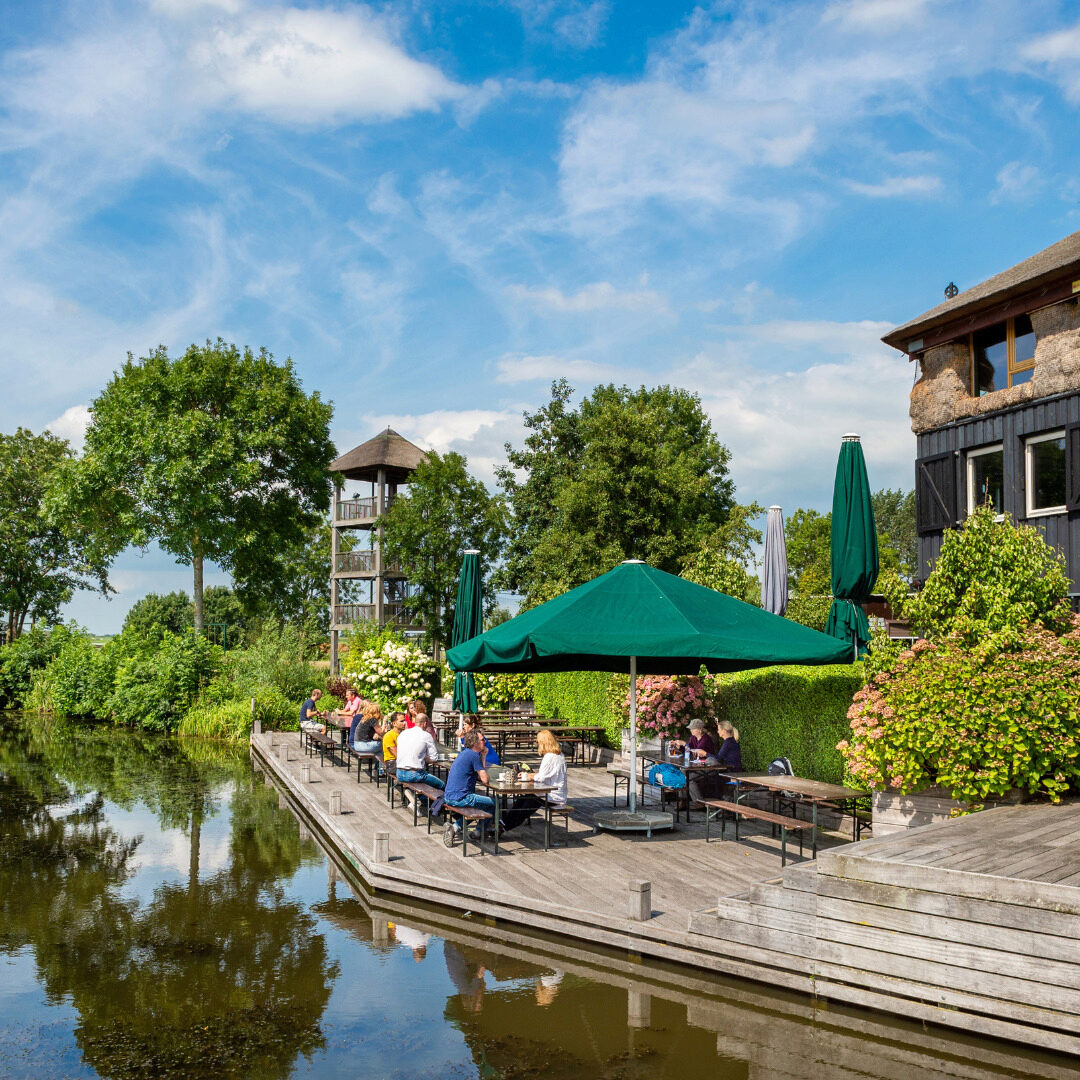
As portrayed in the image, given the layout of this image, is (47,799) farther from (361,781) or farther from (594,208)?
(594,208)

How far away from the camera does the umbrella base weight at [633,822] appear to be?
11.1m

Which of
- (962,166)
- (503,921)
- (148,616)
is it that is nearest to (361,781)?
(503,921)

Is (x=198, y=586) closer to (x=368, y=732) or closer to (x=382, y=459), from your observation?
(x=382, y=459)

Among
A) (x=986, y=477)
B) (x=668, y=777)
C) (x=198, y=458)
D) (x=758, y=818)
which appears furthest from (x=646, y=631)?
(x=198, y=458)

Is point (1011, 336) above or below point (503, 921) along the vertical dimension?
above

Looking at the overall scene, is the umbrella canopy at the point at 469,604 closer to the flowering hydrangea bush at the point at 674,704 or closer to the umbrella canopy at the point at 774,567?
the flowering hydrangea bush at the point at 674,704

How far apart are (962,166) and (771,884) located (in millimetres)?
9859

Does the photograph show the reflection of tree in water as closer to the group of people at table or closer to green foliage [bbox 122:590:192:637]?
the group of people at table

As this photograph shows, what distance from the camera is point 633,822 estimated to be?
1120 cm

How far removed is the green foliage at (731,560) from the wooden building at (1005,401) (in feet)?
13.5

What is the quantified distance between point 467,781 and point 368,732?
5.98 metres

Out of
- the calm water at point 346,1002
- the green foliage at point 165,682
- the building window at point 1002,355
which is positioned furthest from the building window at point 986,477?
the green foliage at point 165,682

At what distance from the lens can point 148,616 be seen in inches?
2724

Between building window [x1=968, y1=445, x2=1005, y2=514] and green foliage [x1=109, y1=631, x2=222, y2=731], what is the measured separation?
23156 millimetres
